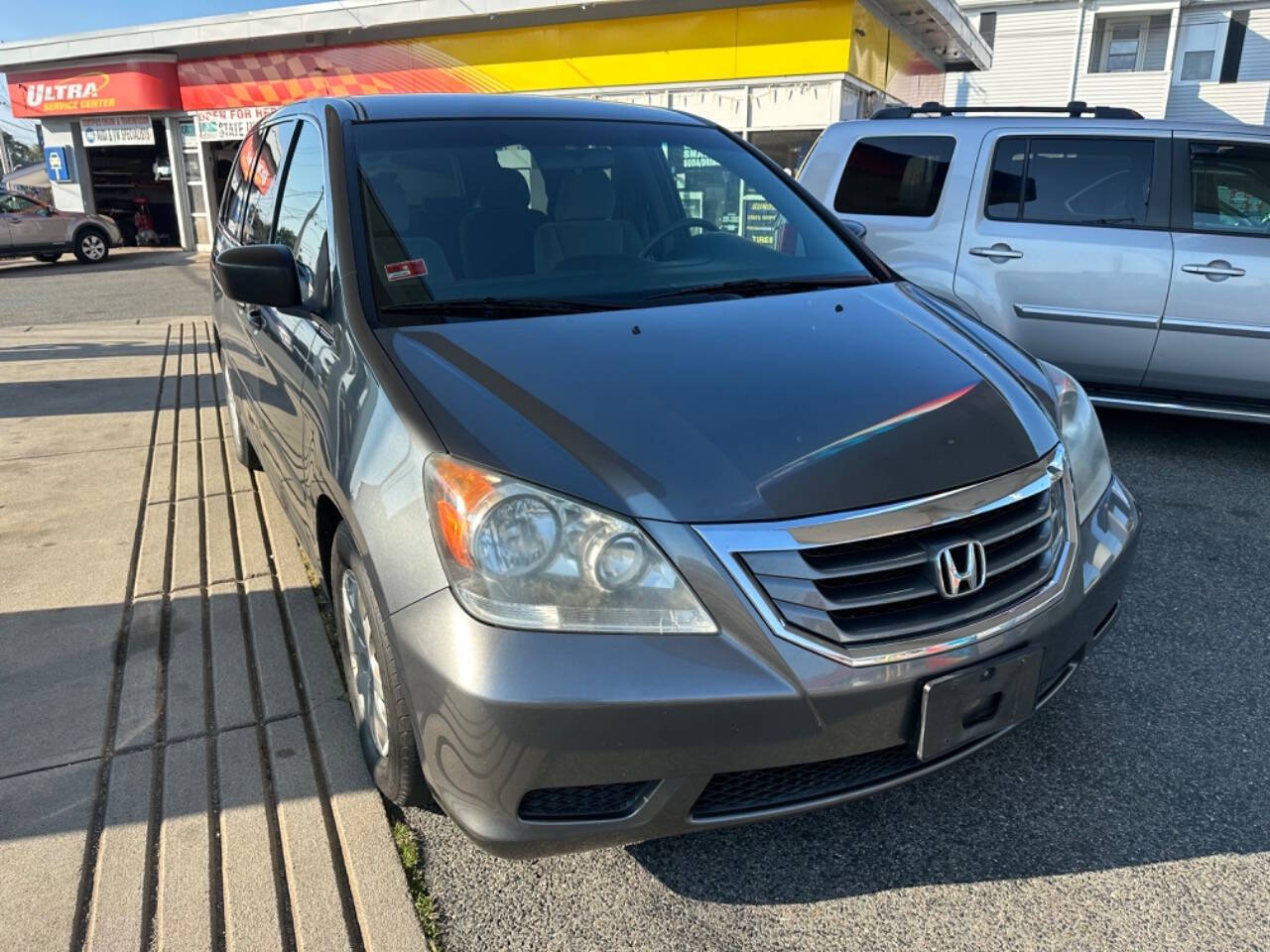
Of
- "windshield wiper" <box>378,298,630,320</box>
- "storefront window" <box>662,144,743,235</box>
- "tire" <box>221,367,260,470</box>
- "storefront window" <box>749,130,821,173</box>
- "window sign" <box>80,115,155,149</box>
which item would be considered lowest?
"window sign" <box>80,115,155,149</box>

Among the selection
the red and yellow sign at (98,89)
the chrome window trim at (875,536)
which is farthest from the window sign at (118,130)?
the chrome window trim at (875,536)

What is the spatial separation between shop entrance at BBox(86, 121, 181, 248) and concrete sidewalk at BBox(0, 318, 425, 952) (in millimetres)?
23273

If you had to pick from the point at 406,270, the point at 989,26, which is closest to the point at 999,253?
the point at 406,270

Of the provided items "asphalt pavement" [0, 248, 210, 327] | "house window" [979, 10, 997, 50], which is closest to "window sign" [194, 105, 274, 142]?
"asphalt pavement" [0, 248, 210, 327]

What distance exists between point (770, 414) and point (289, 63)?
19876mm

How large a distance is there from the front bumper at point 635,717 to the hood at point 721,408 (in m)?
0.19

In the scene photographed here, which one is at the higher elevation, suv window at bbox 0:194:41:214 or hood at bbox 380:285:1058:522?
hood at bbox 380:285:1058:522

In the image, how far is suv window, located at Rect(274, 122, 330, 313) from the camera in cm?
274

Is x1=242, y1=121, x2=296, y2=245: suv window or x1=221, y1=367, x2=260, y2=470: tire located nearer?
x1=242, y1=121, x2=296, y2=245: suv window

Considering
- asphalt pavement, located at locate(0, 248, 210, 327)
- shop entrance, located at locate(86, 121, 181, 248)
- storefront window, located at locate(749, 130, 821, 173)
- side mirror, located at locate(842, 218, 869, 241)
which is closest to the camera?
side mirror, located at locate(842, 218, 869, 241)

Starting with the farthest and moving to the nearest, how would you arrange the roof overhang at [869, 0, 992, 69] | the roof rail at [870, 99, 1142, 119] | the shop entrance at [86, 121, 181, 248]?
the shop entrance at [86, 121, 181, 248]
the roof overhang at [869, 0, 992, 69]
the roof rail at [870, 99, 1142, 119]

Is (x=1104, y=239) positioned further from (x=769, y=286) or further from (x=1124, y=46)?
(x=1124, y=46)

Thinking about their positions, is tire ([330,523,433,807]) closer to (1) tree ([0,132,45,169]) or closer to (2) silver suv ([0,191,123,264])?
(2) silver suv ([0,191,123,264])

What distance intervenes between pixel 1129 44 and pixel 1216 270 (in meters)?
29.0
